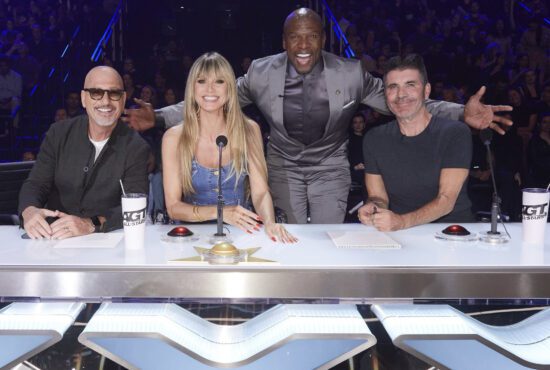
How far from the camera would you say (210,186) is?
2.94 metres

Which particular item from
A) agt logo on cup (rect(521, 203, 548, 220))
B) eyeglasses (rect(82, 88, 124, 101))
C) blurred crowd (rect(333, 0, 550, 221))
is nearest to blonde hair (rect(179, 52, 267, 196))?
eyeglasses (rect(82, 88, 124, 101))

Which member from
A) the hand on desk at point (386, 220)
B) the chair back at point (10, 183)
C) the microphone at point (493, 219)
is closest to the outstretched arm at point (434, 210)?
the hand on desk at point (386, 220)

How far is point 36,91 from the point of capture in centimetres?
770

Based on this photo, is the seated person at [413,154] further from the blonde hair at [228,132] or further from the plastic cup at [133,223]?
the plastic cup at [133,223]

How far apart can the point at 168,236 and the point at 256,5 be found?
8.96 m

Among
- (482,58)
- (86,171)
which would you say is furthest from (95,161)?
(482,58)

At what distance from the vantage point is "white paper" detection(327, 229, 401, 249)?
6.43 ft

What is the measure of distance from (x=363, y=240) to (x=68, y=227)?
1.00m

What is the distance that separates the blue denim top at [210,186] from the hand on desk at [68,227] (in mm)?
813

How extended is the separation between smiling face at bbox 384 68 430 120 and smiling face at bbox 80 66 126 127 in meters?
1.27

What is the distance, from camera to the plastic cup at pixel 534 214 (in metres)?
2.00

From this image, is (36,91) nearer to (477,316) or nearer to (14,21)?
(14,21)

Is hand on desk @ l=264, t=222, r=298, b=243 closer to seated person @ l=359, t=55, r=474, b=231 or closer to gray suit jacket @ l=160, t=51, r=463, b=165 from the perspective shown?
seated person @ l=359, t=55, r=474, b=231

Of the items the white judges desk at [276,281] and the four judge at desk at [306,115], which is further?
the four judge at desk at [306,115]
